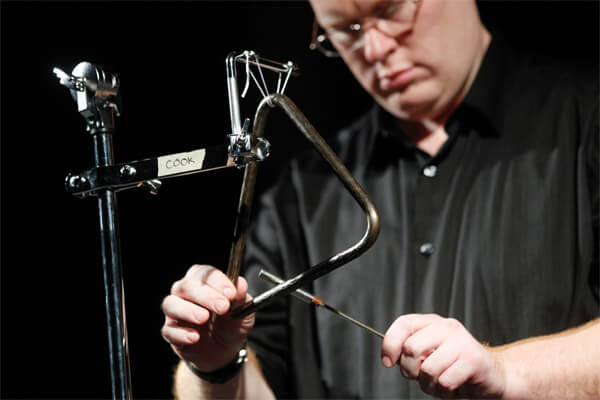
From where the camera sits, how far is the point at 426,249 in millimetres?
1348

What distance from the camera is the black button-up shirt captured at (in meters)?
1.27

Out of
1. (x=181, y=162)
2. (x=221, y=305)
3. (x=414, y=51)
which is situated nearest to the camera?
(x=181, y=162)

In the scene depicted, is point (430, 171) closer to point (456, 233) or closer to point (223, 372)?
point (456, 233)

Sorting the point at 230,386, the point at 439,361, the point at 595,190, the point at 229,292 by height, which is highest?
the point at 595,190

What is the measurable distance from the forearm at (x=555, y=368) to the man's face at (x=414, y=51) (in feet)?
2.00

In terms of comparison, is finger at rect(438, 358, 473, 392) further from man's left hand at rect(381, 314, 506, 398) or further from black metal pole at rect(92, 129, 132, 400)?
black metal pole at rect(92, 129, 132, 400)

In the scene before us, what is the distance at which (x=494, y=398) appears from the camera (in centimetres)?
90

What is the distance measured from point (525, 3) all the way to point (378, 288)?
37.5 inches

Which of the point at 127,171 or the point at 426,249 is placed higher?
the point at 127,171

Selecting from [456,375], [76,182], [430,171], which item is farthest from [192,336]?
[430,171]

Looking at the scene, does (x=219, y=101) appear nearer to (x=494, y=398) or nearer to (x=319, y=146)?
(x=319, y=146)

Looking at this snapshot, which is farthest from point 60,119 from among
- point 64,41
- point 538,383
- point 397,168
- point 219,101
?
point 538,383

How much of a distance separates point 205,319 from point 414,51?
2.33 feet

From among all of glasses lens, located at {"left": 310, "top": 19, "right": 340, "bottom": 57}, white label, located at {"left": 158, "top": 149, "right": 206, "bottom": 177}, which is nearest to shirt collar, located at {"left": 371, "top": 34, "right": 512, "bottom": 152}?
glasses lens, located at {"left": 310, "top": 19, "right": 340, "bottom": 57}
